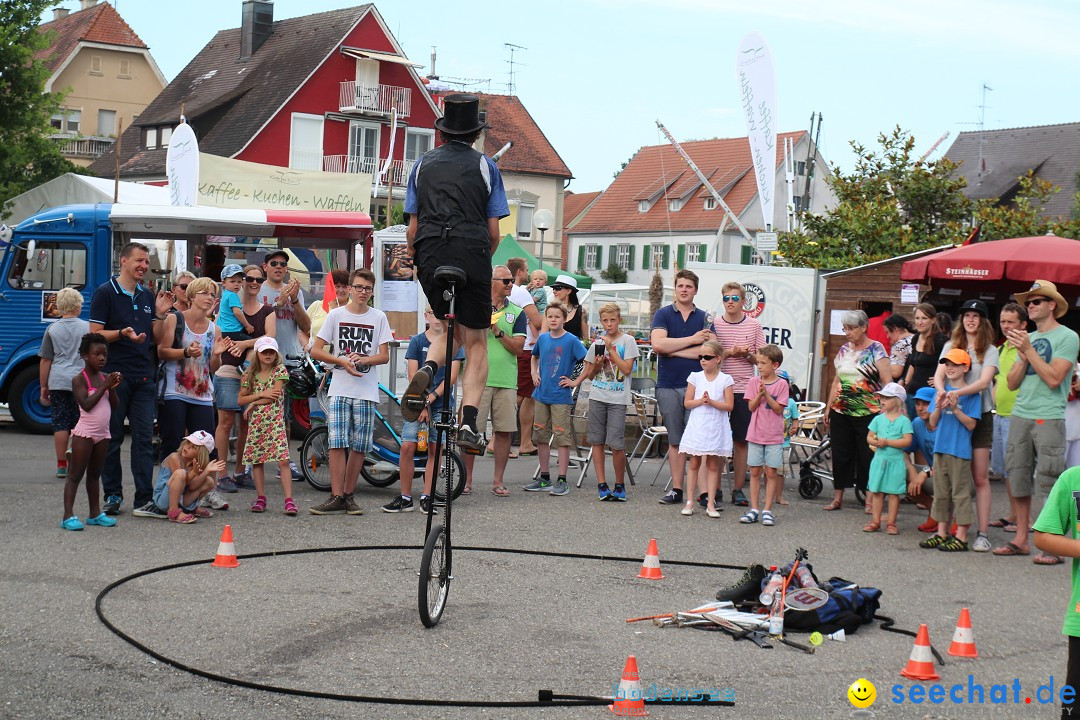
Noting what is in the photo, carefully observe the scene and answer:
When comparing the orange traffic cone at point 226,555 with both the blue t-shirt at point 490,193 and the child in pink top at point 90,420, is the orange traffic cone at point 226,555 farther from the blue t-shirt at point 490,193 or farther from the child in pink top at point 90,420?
the blue t-shirt at point 490,193

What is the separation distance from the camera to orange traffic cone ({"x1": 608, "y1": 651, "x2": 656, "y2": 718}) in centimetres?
541

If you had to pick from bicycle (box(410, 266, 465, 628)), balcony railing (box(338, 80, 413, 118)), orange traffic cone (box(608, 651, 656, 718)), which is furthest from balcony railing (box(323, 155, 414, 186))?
orange traffic cone (box(608, 651, 656, 718))

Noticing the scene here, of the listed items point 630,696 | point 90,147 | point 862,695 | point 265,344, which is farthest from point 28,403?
point 90,147

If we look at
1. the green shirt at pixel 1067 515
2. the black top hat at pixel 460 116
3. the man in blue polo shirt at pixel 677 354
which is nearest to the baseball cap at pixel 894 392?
the man in blue polo shirt at pixel 677 354

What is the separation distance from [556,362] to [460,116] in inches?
230

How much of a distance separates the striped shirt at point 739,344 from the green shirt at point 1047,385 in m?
2.61

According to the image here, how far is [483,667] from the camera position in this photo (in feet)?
20.2

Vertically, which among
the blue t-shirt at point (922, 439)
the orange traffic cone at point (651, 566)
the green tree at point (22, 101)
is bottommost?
the orange traffic cone at point (651, 566)

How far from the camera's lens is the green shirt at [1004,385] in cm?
1089

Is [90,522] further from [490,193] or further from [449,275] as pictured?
[490,193]

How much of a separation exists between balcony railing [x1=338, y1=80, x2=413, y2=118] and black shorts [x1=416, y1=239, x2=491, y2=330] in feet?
147

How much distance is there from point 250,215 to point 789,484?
7.98m

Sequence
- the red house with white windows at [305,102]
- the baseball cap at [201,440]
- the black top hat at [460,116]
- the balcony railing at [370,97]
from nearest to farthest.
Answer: the black top hat at [460,116] < the baseball cap at [201,440] < the red house with white windows at [305,102] < the balcony railing at [370,97]

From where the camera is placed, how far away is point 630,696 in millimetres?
5414
